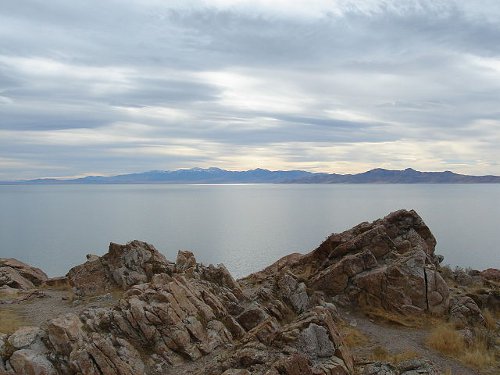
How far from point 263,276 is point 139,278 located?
11531 mm

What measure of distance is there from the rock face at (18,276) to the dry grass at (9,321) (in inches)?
354

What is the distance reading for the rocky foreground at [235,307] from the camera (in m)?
16.7

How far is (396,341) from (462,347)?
3.12 m

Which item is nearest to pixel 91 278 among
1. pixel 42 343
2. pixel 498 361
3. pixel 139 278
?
pixel 139 278

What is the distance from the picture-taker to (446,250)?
8450cm

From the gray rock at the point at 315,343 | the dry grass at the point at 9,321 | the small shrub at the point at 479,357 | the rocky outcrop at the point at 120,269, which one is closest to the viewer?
the gray rock at the point at 315,343

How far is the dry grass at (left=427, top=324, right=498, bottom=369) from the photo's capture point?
20531 millimetres

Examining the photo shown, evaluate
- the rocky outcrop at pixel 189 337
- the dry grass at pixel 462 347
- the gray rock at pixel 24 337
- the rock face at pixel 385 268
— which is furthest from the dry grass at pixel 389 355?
the gray rock at pixel 24 337

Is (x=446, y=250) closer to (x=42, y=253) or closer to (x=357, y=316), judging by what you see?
(x=357, y=316)

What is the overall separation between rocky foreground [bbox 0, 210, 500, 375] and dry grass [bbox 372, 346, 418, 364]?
73.9 inches

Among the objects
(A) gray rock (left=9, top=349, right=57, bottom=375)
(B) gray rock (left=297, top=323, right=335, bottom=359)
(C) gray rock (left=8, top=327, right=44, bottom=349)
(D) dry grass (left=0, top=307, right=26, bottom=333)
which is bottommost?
(D) dry grass (left=0, top=307, right=26, bottom=333)

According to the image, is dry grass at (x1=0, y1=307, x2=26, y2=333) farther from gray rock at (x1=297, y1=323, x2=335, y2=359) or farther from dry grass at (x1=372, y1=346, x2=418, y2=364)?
dry grass at (x1=372, y1=346, x2=418, y2=364)

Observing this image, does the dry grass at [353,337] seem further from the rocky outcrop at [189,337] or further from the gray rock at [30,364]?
the gray rock at [30,364]

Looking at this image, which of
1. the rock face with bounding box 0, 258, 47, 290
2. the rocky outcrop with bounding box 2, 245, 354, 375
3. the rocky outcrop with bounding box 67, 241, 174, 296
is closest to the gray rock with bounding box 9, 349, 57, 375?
the rocky outcrop with bounding box 2, 245, 354, 375
